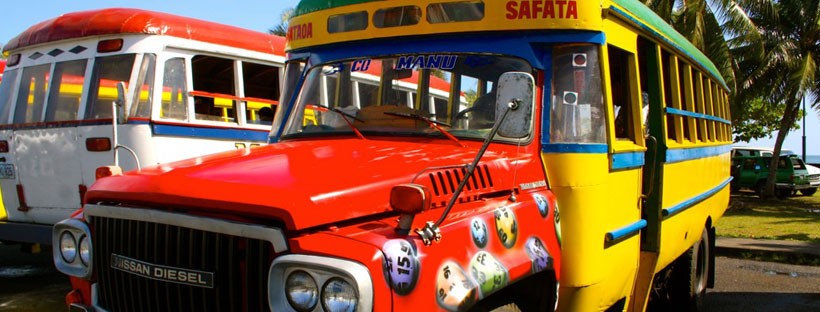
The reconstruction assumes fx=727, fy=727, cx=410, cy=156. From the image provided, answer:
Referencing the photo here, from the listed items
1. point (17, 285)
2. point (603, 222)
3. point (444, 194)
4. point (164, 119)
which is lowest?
point (17, 285)

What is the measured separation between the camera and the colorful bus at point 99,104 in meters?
7.27

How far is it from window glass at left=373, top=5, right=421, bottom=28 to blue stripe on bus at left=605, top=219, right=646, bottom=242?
1629mm

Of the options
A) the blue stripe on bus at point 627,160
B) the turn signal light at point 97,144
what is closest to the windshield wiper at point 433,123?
the blue stripe on bus at point 627,160

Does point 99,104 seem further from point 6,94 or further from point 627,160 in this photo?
point 627,160

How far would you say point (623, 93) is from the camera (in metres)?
4.80

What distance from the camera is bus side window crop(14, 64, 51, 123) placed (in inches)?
309

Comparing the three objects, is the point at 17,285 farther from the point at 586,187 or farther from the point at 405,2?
the point at 586,187

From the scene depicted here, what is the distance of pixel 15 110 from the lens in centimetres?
810

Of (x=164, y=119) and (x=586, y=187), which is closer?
(x=586, y=187)

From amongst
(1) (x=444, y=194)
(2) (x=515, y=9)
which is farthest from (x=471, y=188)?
(2) (x=515, y=9)

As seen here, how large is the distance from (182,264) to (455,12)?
2.08 meters

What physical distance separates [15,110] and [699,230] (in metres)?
7.30

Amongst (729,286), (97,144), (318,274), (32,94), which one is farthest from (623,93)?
(32,94)

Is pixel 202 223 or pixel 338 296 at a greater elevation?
pixel 202 223
